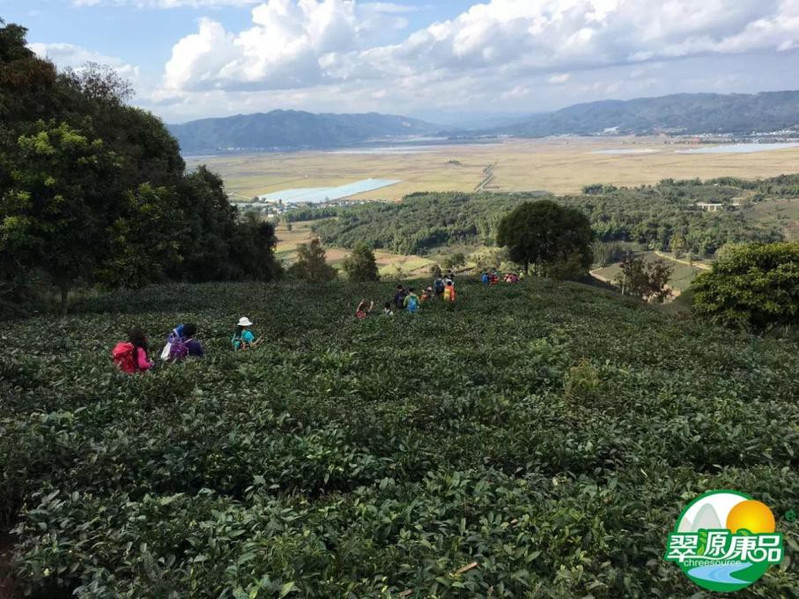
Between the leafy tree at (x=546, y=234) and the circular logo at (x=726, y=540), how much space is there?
51.4 m

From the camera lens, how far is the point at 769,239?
111 meters

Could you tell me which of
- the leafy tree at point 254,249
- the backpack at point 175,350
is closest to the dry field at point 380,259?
the leafy tree at point 254,249

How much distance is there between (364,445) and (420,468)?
0.78 metres

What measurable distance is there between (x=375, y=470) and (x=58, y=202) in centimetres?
1647

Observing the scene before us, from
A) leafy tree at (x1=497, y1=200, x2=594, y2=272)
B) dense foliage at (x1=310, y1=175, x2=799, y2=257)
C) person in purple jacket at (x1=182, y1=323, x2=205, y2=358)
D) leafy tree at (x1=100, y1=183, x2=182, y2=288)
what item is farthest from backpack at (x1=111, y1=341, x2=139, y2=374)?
dense foliage at (x1=310, y1=175, x2=799, y2=257)

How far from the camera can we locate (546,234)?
53.8 metres

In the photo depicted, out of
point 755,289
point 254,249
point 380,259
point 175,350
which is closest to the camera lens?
point 175,350

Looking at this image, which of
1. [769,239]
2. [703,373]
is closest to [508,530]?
[703,373]

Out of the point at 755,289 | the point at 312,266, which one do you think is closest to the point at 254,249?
the point at 312,266

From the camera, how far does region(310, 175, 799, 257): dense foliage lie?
12325 cm

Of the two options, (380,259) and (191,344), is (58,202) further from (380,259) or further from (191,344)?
(380,259)

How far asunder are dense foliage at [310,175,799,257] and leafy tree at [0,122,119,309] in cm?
9462

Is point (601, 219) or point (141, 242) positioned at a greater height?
point (141, 242)

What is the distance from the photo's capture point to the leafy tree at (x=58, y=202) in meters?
16.7
